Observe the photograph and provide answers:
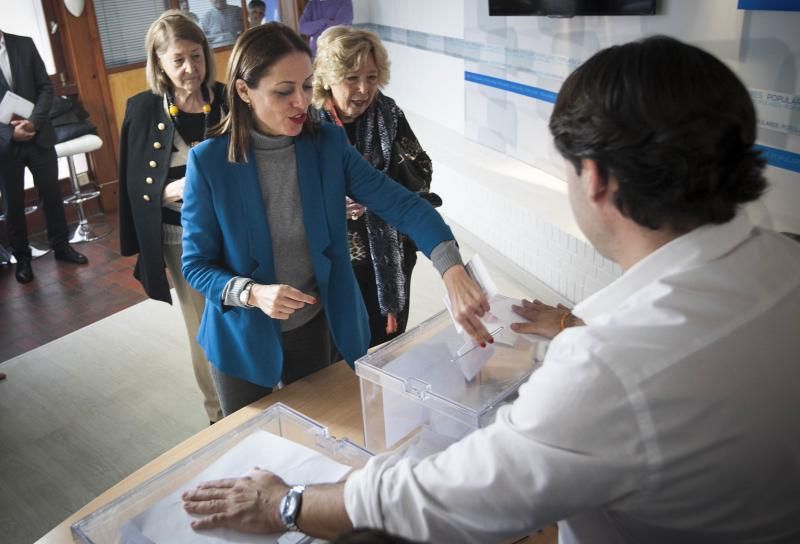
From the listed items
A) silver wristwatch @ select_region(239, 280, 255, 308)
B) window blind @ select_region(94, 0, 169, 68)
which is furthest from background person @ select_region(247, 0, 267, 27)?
silver wristwatch @ select_region(239, 280, 255, 308)

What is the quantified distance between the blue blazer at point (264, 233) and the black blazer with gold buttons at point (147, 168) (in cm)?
94

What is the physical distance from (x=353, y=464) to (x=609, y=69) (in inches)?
34.7

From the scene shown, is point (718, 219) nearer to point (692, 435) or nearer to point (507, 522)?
point (692, 435)

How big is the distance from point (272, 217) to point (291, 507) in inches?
38.6

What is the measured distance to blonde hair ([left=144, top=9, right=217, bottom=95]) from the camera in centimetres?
283

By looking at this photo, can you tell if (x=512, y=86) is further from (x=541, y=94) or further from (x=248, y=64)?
(x=248, y=64)

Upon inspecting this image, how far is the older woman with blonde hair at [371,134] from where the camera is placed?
2.77m

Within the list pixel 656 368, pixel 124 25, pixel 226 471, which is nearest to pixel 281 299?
pixel 226 471

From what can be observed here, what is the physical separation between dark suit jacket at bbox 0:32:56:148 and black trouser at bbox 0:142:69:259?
4.3 inches

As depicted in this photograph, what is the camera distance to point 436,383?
1.51 metres

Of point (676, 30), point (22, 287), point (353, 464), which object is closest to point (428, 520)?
point (353, 464)

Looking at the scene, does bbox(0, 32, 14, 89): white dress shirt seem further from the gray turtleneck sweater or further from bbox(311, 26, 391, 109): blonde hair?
the gray turtleneck sweater

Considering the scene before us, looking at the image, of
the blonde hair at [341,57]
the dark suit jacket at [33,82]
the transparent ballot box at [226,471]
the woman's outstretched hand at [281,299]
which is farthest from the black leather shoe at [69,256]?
the transparent ballot box at [226,471]

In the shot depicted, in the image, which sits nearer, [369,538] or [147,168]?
[369,538]
